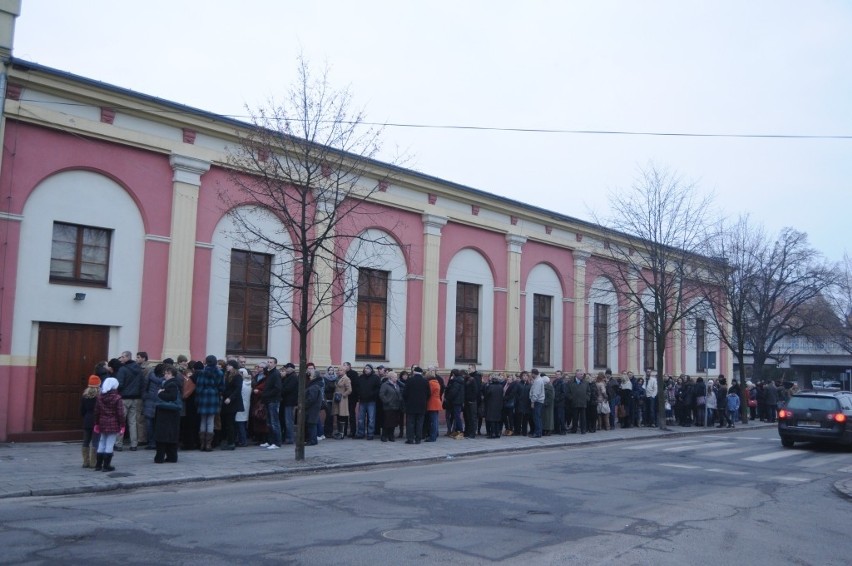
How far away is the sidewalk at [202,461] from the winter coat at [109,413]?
28.2 inches

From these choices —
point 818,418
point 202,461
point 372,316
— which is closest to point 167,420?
point 202,461

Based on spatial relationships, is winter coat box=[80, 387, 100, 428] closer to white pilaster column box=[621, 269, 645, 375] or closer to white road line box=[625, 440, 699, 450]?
white road line box=[625, 440, 699, 450]

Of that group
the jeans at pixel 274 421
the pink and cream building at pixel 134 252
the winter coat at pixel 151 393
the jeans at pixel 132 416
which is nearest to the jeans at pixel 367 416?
the pink and cream building at pixel 134 252

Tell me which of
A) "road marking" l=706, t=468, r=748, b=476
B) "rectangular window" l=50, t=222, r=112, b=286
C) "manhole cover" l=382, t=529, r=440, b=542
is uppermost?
"rectangular window" l=50, t=222, r=112, b=286

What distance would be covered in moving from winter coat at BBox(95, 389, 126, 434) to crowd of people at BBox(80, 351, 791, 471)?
0.05 ft

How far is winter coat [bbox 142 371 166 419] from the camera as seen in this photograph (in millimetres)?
14508

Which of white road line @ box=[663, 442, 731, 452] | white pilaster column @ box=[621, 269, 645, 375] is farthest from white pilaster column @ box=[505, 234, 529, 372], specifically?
white road line @ box=[663, 442, 731, 452]

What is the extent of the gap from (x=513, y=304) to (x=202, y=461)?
15758mm

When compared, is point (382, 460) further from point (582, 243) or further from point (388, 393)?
point (582, 243)

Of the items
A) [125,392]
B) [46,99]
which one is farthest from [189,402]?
[46,99]

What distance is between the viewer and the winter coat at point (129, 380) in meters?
14.8

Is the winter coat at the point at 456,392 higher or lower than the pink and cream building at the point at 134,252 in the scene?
lower

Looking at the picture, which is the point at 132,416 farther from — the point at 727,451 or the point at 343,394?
the point at 727,451

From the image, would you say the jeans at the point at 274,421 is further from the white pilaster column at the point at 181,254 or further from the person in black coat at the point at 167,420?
the person in black coat at the point at 167,420
